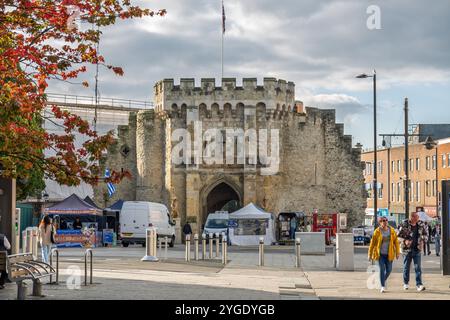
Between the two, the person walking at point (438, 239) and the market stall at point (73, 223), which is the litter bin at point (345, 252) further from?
the market stall at point (73, 223)

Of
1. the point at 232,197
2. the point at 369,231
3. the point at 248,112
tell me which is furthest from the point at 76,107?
the point at 369,231

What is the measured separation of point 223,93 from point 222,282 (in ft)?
115

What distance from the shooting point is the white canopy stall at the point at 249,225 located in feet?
161

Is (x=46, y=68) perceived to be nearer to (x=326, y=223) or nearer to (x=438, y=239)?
(x=438, y=239)

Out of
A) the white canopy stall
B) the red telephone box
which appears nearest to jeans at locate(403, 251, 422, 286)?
the white canopy stall

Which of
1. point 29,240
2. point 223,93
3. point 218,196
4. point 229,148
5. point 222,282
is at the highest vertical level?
point 223,93

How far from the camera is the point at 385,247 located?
18.8 m

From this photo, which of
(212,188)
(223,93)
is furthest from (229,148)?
(223,93)

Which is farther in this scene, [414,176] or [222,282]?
[414,176]

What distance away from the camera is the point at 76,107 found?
80.3 m

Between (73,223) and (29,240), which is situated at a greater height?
(73,223)

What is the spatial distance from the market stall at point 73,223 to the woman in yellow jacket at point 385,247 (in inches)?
963

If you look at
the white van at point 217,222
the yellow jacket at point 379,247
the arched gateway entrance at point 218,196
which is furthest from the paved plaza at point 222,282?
the arched gateway entrance at point 218,196
